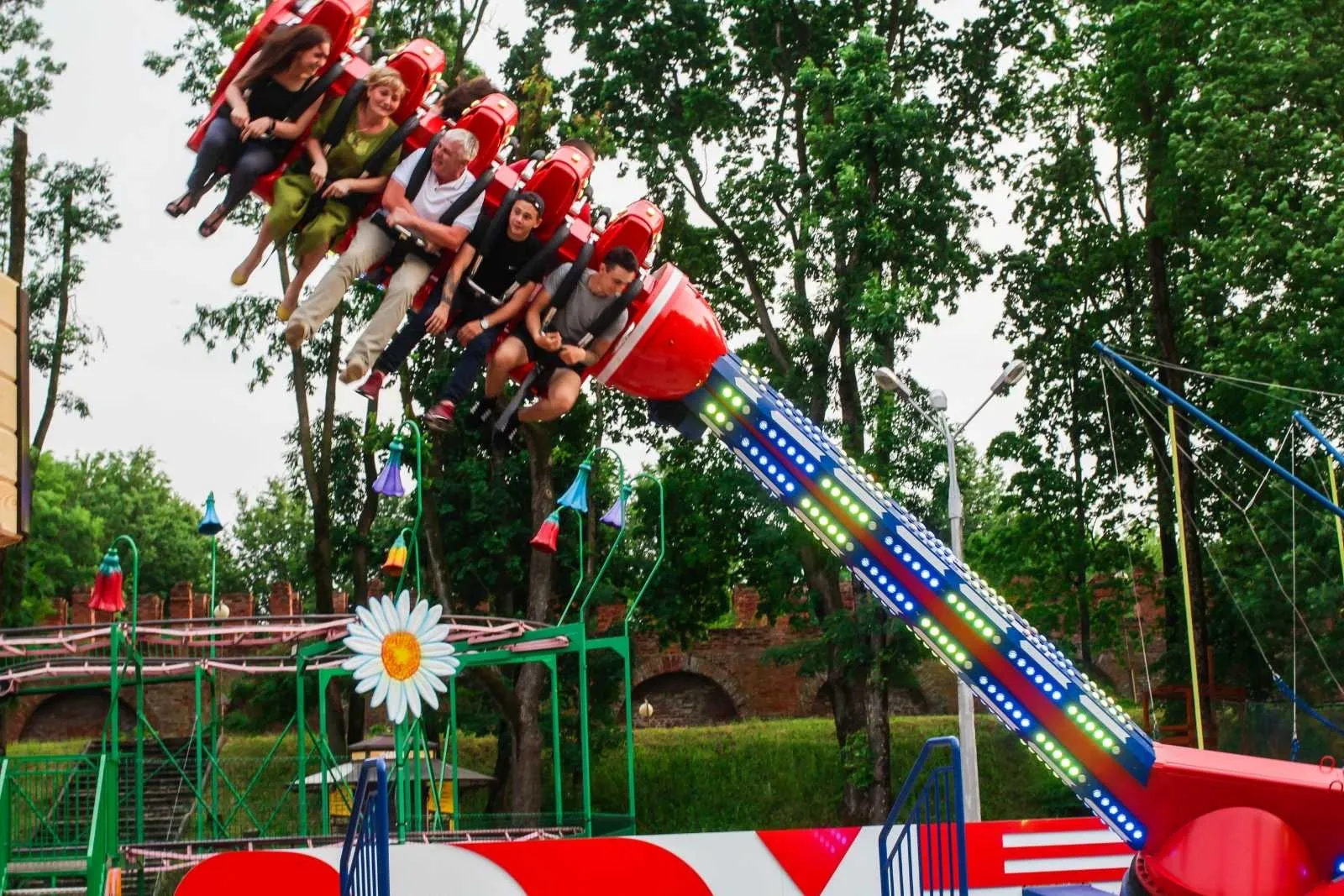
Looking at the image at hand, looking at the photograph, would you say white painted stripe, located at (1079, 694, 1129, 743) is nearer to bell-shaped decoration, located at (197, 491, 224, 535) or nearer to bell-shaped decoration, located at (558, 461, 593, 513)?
bell-shaped decoration, located at (558, 461, 593, 513)

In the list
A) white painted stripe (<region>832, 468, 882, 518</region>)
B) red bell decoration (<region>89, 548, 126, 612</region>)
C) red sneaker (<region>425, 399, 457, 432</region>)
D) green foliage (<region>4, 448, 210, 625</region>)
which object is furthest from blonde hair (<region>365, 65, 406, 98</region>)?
green foliage (<region>4, 448, 210, 625</region>)

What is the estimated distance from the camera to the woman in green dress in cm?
632

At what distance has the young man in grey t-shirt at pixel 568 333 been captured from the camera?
677 cm

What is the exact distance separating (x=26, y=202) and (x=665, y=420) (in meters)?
23.8

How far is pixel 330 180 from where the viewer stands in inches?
253

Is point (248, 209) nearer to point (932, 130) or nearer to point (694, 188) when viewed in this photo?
point (694, 188)

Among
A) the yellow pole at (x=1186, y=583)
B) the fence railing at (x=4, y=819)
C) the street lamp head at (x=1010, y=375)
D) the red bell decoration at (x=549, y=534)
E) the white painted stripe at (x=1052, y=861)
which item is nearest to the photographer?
the white painted stripe at (x=1052, y=861)

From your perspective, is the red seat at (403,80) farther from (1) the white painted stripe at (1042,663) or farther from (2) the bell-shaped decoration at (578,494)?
(2) the bell-shaped decoration at (578,494)

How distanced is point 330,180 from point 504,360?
3.50ft

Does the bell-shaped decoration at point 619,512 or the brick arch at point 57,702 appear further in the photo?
the brick arch at point 57,702

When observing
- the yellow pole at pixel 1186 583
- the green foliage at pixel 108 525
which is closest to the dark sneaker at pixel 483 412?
the yellow pole at pixel 1186 583

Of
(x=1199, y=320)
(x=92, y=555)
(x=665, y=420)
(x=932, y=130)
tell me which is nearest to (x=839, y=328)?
(x=932, y=130)

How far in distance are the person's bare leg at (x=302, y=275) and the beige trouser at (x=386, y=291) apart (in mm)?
77

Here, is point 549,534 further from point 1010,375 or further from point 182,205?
point 182,205
